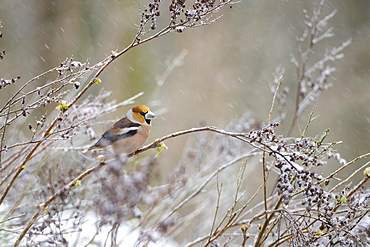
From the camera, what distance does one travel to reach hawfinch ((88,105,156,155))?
183 cm

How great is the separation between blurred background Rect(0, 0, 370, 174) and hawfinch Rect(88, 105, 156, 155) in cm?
421

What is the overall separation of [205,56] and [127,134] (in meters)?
5.04

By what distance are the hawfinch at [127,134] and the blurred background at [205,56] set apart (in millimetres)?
4214

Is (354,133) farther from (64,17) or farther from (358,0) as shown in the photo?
(64,17)

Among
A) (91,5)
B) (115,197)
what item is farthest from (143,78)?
(115,197)

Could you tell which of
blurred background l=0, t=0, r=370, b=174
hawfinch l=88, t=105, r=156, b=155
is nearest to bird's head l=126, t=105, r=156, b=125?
hawfinch l=88, t=105, r=156, b=155

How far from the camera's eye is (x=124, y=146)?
182cm

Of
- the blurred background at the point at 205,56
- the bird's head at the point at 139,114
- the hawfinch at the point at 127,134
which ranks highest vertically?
the blurred background at the point at 205,56

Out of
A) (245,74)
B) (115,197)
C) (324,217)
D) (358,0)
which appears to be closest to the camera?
(115,197)

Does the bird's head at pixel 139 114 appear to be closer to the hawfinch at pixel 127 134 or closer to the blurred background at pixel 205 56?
the hawfinch at pixel 127 134

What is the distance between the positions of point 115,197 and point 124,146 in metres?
0.84

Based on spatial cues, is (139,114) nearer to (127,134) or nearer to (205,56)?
(127,134)

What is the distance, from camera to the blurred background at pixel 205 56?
20.9ft

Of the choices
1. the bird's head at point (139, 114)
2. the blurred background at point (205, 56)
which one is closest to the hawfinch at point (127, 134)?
the bird's head at point (139, 114)
